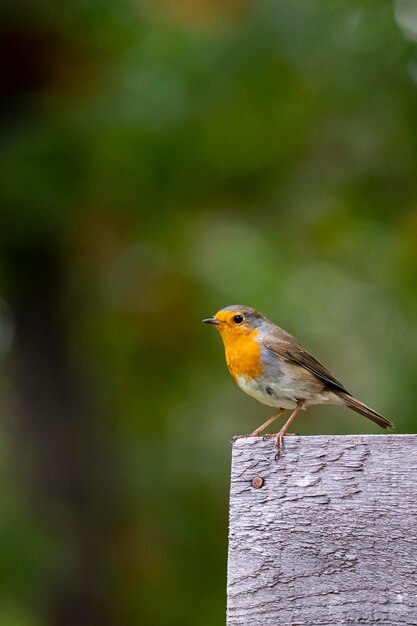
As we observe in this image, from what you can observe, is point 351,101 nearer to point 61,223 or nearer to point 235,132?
point 235,132

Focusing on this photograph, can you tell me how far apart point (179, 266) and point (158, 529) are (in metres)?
1.97

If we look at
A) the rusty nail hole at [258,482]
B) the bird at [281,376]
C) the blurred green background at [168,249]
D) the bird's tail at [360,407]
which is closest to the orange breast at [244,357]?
the bird at [281,376]

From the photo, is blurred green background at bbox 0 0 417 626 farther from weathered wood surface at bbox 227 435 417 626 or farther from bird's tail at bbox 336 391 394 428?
weathered wood surface at bbox 227 435 417 626

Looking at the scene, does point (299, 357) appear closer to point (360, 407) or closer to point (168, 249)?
point (360, 407)

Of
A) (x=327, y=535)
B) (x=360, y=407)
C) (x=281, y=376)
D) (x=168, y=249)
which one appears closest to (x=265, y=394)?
(x=281, y=376)

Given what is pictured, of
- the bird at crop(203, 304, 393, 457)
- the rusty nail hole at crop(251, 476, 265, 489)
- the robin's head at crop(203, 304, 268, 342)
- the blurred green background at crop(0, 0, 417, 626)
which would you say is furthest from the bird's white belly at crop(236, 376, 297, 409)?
the blurred green background at crop(0, 0, 417, 626)

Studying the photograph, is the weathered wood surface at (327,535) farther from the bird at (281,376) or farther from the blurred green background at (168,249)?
the blurred green background at (168,249)

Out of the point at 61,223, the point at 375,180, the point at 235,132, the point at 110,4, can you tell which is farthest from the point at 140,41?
the point at 375,180

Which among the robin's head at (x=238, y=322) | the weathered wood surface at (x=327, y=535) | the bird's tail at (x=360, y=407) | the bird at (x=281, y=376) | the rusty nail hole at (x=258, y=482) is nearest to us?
the weathered wood surface at (x=327, y=535)

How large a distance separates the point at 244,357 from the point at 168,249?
289cm

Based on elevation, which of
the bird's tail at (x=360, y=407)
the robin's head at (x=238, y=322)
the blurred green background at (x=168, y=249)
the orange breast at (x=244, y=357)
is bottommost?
the bird's tail at (x=360, y=407)

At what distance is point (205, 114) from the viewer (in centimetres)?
677

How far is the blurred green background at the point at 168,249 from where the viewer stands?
6.71m

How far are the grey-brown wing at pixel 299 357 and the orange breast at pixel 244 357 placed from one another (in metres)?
0.08
